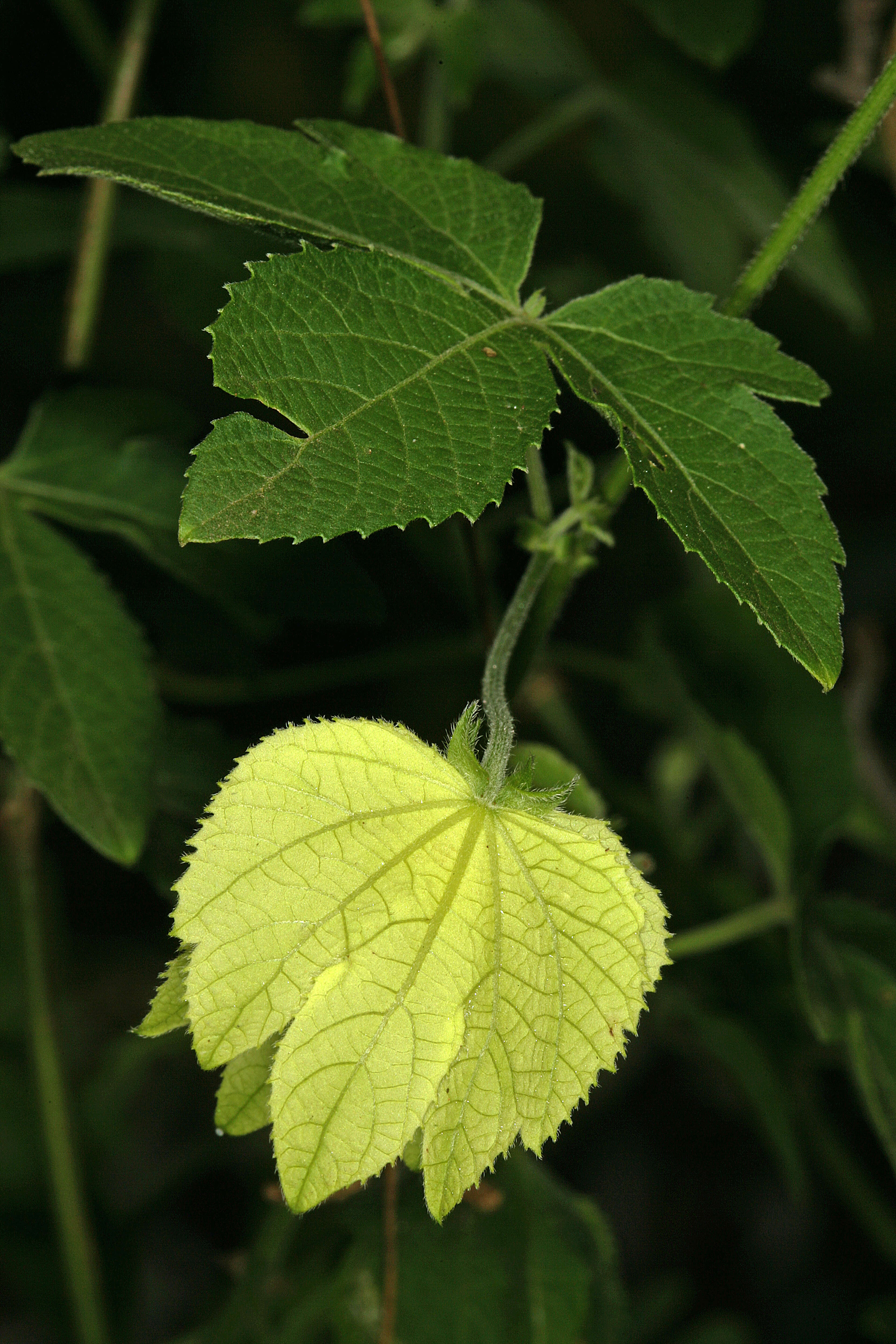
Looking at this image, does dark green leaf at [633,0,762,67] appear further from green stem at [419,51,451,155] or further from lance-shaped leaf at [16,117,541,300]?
lance-shaped leaf at [16,117,541,300]

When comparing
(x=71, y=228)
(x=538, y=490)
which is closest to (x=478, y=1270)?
(x=538, y=490)

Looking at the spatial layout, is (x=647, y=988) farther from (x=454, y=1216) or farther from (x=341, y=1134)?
(x=454, y=1216)

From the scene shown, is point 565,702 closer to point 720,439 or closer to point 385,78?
point 385,78

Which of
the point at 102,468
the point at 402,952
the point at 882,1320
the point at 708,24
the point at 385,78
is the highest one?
the point at 708,24

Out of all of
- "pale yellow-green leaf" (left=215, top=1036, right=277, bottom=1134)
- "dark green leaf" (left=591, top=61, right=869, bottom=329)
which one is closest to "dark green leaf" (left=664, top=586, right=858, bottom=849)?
"dark green leaf" (left=591, top=61, right=869, bottom=329)

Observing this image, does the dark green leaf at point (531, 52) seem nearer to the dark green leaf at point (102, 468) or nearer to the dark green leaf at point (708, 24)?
the dark green leaf at point (708, 24)

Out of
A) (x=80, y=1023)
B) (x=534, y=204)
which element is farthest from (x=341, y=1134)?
(x=80, y=1023)
